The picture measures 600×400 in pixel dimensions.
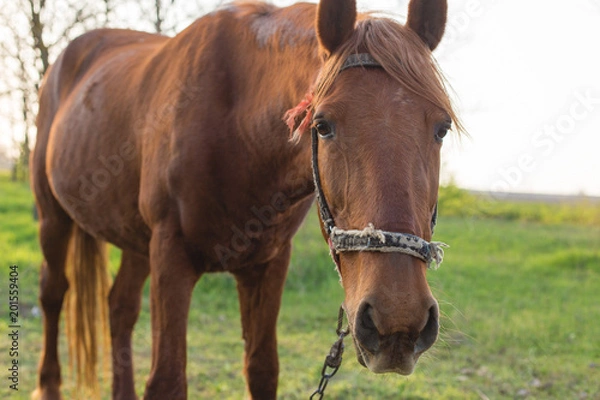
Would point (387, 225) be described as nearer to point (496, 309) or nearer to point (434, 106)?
point (434, 106)

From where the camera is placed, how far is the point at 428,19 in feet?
6.95

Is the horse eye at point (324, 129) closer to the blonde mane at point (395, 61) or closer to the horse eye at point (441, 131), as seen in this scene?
the blonde mane at point (395, 61)

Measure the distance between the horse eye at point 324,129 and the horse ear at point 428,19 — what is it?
51cm

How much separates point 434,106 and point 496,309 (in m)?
5.39

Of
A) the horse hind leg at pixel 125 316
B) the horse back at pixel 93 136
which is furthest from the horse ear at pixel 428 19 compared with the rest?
the horse hind leg at pixel 125 316

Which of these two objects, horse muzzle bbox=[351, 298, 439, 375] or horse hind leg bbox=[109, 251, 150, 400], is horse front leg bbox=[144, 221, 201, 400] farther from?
horse hind leg bbox=[109, 251, 150, 400]

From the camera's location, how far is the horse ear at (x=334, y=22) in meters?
2.02

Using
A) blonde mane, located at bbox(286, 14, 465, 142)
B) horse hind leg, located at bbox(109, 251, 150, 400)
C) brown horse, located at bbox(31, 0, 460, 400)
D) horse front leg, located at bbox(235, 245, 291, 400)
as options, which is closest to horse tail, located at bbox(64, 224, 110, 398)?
brown horse, located at bbox(31, 0, 460, 400)

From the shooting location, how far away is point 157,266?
2.66m

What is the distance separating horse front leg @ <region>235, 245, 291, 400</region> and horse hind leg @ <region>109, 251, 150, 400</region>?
1.19 m

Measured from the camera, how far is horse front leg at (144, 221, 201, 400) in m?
2.57

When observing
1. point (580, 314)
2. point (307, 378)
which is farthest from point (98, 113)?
point (580, 314)

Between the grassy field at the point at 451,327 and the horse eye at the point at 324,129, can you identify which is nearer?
the horse eye at the point at 324,129

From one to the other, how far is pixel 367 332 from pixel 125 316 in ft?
9.21
